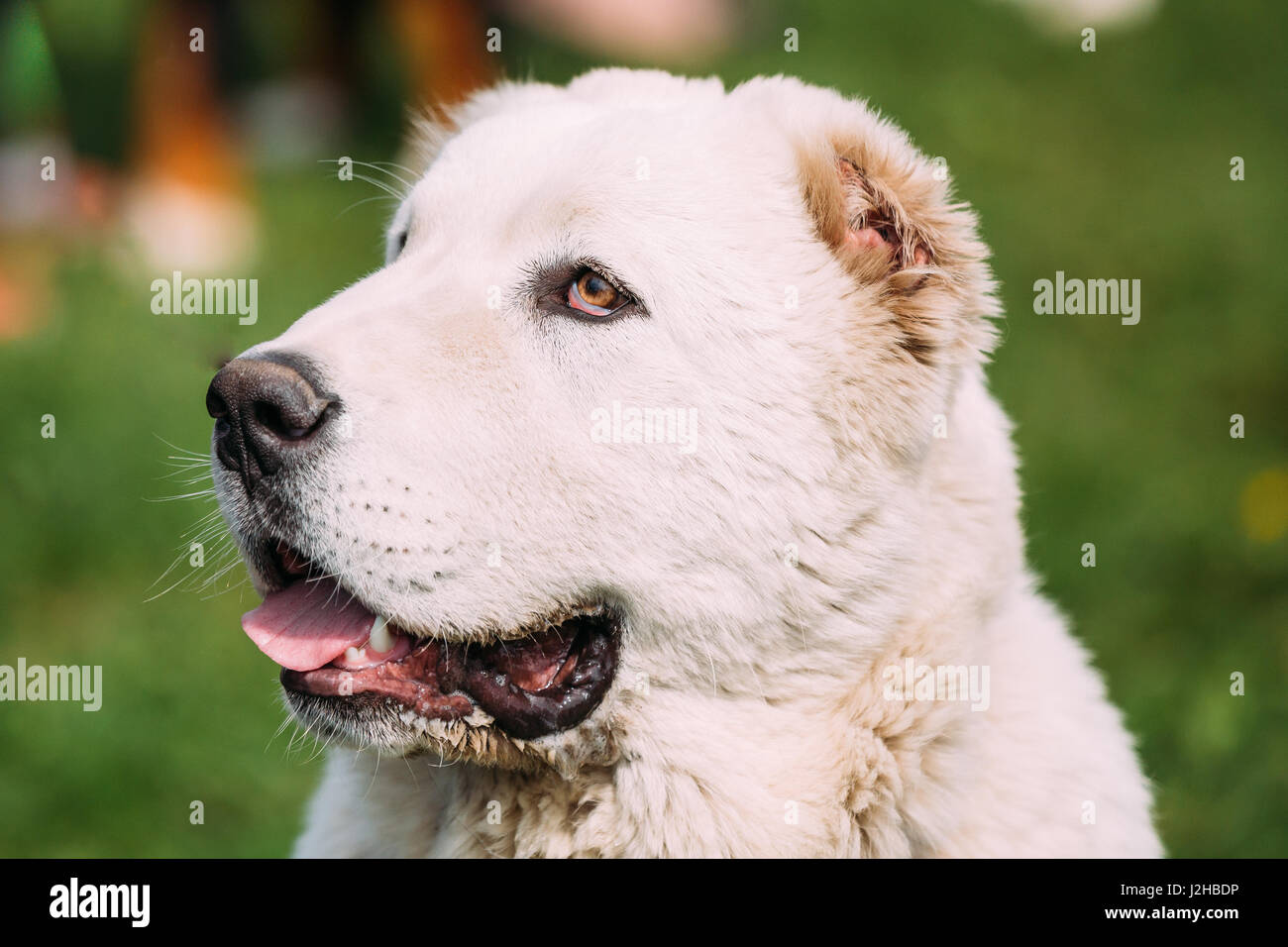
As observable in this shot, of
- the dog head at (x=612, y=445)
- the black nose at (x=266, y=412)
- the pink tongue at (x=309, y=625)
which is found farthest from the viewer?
the pink tongue at (x=309, y=625)

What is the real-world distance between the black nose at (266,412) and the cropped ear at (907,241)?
1301 millimetres

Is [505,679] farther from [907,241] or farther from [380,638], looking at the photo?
[907,241]

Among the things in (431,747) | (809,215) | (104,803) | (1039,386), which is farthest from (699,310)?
(1039,386)

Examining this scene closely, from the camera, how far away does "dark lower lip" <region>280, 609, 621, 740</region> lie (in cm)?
286

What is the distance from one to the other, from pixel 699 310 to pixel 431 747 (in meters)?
1.20

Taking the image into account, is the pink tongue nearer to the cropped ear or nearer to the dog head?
the dog head

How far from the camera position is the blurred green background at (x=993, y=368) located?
521cm

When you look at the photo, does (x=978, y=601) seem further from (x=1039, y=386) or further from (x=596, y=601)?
(x=1039, y=386)

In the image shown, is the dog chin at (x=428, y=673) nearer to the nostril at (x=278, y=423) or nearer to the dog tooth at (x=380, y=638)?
the dog tooth at (x=380, y=638)

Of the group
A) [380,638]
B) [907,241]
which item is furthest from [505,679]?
[907,241]

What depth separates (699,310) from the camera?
2.95 meters

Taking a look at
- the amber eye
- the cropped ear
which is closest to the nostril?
the amber eye

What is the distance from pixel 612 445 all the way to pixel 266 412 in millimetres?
778

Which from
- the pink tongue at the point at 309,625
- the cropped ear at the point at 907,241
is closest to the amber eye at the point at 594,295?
the cropped ear at the point at 907,241
